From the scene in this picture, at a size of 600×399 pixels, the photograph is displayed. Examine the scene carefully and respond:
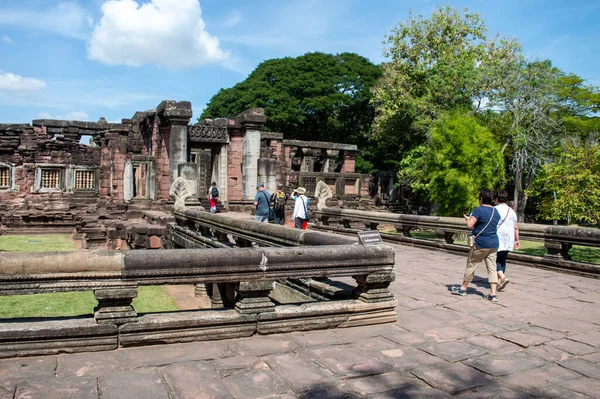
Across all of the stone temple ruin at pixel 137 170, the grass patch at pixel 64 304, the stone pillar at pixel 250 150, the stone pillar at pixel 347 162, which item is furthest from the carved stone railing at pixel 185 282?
the stone pillar at pixel 347 162

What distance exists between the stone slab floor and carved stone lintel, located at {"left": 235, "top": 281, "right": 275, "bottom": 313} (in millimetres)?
257

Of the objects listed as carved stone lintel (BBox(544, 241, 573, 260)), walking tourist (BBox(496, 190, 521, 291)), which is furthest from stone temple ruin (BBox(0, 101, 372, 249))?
walking tourist (BBox(496, 190, 521, 291))

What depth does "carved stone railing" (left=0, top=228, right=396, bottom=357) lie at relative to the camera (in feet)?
13.2

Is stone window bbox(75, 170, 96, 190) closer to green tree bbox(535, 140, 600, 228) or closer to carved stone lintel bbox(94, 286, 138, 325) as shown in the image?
green tree bbox(535, 140, 600, 228)

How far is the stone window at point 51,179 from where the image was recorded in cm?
2669

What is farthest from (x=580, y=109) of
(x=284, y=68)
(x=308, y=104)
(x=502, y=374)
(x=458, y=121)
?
(x=502, y=374)

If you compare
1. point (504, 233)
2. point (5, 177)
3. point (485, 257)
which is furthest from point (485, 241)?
point (5, 177)

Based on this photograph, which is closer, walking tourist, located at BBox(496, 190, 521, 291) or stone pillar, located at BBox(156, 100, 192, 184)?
walking tourist, located at BBox(496, 190, 521, 291)

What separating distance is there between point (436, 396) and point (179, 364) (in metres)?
1.83

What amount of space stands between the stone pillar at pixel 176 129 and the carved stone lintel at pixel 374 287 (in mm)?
15142

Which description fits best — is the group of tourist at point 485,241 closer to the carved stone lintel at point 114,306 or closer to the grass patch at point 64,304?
the carved stone lintel at point 114,306

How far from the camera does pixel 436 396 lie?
3486 mm

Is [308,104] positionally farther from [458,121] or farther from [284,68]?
[458,121]

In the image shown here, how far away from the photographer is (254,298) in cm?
472
